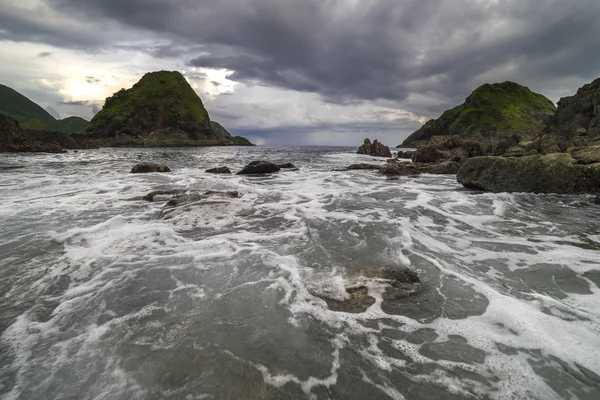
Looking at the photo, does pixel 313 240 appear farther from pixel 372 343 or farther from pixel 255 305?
pixel 372 343

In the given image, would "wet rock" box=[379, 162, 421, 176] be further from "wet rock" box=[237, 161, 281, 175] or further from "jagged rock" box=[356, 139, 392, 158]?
"jagged rock" box=[356, 139, 392, 158]

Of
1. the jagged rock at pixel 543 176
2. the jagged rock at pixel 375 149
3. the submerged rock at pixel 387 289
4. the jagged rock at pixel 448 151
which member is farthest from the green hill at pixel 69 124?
the submerged rock at pixel 387 289

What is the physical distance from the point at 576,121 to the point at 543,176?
2777 centimetres

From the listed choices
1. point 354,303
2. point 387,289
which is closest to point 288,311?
point 354,303

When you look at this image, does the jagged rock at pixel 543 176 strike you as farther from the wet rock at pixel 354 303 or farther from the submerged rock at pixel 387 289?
the wet rock at pixel 354 303

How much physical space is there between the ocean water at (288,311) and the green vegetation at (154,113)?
116 m

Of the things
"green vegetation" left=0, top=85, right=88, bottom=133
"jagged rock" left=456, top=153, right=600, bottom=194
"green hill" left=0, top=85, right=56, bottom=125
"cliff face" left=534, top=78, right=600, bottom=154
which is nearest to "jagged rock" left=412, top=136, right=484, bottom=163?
"cliff face" left=534, top=78, right=600, bottom=154

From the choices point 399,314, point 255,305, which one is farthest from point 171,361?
point 399,314

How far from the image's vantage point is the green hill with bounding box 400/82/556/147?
8938 centimetres

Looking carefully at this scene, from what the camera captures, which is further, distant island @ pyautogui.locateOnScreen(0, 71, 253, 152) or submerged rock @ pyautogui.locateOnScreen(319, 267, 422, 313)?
distant island @ pyautogui.locateOnScreen(0, 71, 253, 152)

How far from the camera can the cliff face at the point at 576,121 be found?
23.2 metres

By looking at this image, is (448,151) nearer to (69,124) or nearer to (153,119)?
(153,119)

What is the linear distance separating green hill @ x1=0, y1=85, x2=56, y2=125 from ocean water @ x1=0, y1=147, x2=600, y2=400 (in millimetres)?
213411

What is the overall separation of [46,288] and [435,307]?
18.2 feet
